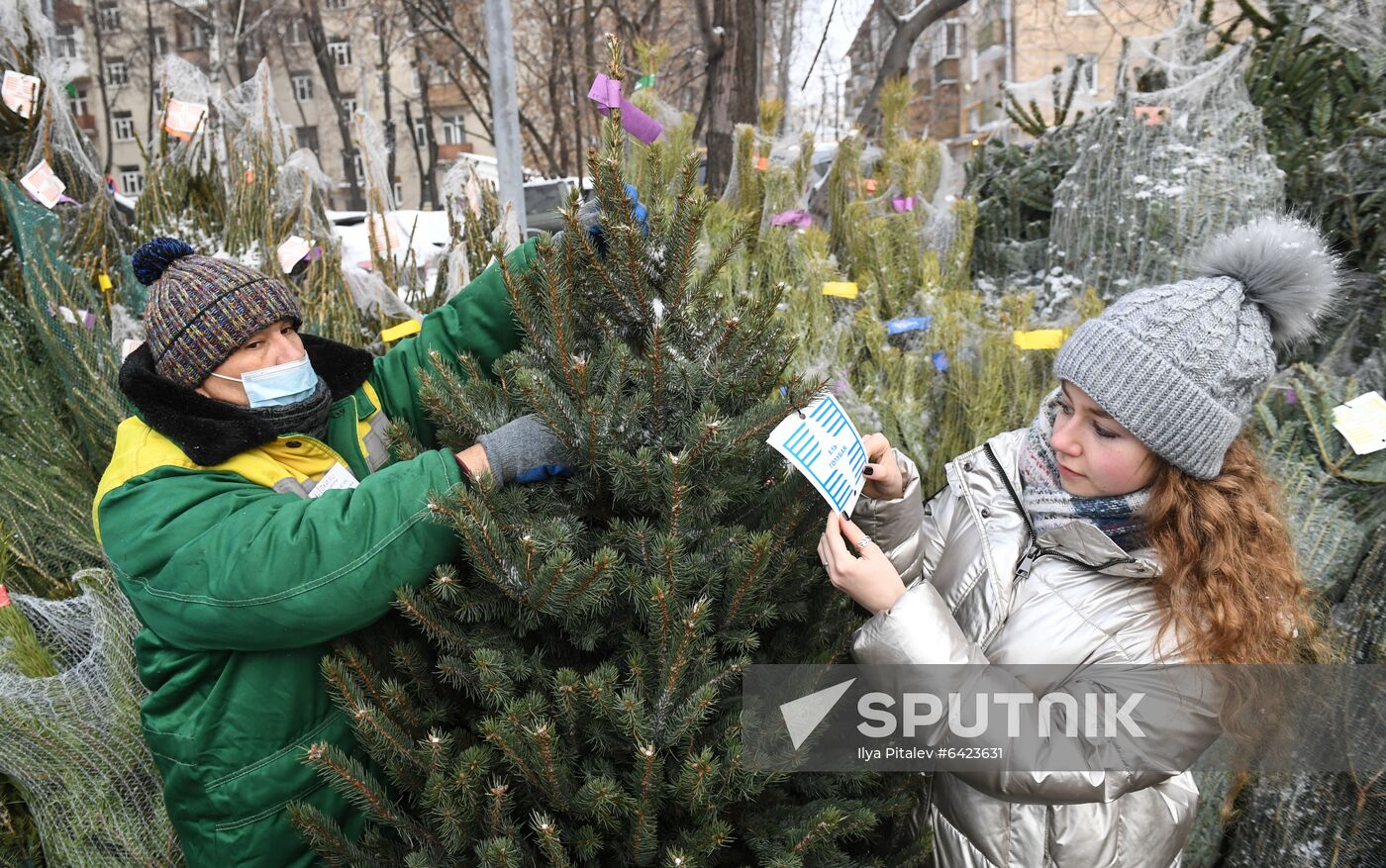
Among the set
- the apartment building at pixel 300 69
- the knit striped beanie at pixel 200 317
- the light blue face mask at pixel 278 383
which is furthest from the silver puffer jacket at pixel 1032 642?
the apartment building at pixel 300 69

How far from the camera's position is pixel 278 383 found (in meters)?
1.68

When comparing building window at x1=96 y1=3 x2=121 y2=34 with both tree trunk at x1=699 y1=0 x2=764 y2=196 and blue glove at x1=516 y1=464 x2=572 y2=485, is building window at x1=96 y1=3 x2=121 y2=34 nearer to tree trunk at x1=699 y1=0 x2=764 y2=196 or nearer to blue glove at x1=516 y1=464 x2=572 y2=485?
tree trunk at x1=699 y1=0 x2=764 y2=196

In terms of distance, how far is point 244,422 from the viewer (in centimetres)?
154

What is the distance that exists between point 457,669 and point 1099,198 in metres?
4.81

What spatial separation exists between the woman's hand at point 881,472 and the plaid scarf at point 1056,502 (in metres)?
0.27

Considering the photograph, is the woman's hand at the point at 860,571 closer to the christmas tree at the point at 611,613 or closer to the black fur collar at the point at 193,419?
the christmas tree at the point at 611,613

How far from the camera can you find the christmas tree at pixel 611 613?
129 cm

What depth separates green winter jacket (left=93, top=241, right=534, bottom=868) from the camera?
4.39 feet

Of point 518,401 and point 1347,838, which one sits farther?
point 1347,838

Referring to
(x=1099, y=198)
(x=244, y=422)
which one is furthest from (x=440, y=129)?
(x=244, y=422)

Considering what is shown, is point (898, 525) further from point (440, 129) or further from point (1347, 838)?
point (440, 129)

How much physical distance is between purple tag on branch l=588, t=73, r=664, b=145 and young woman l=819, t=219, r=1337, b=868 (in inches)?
31.8

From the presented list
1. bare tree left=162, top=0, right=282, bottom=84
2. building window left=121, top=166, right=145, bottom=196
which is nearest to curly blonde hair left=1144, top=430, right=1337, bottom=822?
→ building window left=121, top=166, right=145, bottom=196

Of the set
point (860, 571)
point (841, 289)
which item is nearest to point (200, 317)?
point (860, 571)
